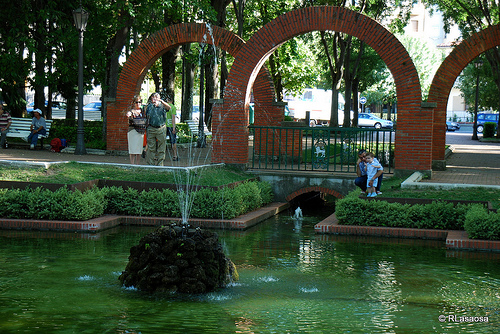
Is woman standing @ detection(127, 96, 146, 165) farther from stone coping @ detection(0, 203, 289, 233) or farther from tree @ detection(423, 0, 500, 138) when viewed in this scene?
tree @ detection(423, 0, 500, 138)

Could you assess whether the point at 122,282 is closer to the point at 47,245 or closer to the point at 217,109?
the point at 47,245

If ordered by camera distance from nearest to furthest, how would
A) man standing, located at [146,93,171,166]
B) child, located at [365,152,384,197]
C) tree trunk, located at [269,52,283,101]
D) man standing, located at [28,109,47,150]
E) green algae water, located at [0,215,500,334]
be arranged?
green algae water, located at [0,215,500,334], child, located at [365,152,384,197], man standing, located at [146,93,171,166], man standing, located at [28,109,47,150], tree trunk, located at [269,52,283,101]

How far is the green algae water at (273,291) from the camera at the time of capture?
6410mm

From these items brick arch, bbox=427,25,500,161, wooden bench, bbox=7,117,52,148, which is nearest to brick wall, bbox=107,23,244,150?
wooden bench, bbox=7,117,52,148

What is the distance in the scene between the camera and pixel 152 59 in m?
18.4

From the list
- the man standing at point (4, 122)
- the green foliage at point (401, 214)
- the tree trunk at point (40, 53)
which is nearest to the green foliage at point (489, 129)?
the tree trunk at point (40, 53)

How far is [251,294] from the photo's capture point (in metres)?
7.61

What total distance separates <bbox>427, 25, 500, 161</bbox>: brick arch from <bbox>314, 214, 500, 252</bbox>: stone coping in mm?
6569

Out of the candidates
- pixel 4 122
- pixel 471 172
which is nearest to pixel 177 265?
pixel 471 172

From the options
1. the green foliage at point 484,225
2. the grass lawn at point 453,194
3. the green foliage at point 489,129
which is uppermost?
the green foliage at point 489,129

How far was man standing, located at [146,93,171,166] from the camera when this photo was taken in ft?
48.0

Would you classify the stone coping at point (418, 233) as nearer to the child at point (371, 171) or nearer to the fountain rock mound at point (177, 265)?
the child at point (371, 171)

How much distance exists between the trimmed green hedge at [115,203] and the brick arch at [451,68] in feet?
23.4

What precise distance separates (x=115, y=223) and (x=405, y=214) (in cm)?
565
